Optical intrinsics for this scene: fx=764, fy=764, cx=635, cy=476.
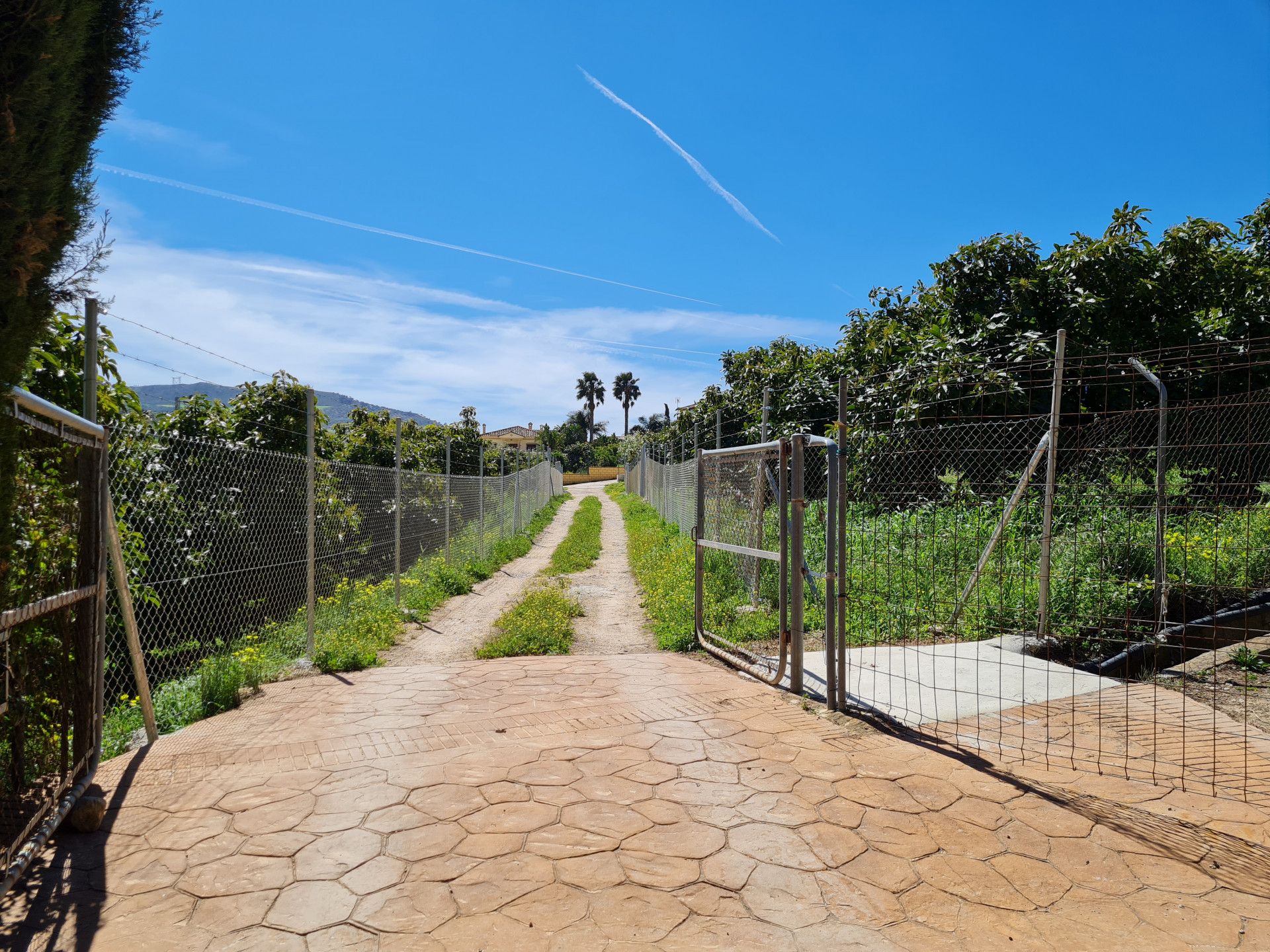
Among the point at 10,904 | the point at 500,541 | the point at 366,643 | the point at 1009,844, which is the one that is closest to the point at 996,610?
the point at 1009,844

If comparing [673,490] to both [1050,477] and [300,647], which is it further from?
[1050,477]

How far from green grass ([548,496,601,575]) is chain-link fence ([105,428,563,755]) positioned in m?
4.08

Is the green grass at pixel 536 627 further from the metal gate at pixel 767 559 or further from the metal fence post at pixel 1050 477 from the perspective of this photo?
the metal fence post at pixel 1050 477

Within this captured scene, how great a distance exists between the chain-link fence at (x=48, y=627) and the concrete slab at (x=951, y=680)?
4329 millimetres

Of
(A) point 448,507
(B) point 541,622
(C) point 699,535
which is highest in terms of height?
(A) point 448,507

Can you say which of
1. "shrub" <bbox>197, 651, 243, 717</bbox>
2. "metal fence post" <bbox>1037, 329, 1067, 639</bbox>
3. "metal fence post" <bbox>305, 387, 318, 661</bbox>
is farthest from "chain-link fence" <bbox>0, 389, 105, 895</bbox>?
"metal fence post" <bbox>1037, 329, 1067, 639</bbox>

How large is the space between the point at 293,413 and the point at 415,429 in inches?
414

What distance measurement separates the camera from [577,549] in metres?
15.6

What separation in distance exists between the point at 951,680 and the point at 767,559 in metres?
1.63

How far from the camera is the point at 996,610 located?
7.10 meters

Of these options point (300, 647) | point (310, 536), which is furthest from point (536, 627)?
point (310, 536)

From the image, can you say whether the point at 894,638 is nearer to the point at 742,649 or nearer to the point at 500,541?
the point at 742,649

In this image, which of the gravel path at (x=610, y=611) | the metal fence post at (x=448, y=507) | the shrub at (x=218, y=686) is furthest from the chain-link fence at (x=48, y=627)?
the metal fence post at (x=448, y=507)

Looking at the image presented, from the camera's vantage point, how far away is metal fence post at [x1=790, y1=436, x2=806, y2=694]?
518 centimetres
